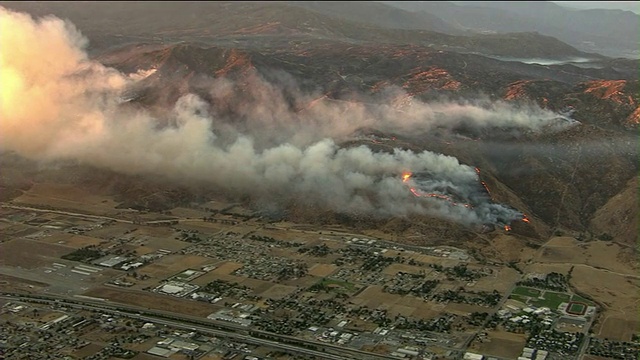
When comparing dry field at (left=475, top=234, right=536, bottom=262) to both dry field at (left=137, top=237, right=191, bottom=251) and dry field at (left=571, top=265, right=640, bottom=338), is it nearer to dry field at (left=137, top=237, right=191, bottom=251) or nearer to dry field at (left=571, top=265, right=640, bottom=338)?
dry field at (left=571, top=265, right=640, bottom=338)

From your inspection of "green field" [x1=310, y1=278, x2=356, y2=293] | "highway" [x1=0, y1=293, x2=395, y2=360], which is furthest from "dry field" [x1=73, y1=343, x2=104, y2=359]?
"green field" [x1=310, y1=278, x2=356, y2=293]

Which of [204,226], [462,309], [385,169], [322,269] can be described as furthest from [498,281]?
[204,226]

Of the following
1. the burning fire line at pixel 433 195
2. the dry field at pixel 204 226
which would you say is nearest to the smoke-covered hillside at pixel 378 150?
the burning fire line at pixel 433 195

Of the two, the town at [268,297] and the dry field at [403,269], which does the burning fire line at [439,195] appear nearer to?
the town at [268,297]

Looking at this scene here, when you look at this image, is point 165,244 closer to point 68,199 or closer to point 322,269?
point 322,269

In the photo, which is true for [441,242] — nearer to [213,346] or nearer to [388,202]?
[388,202]
